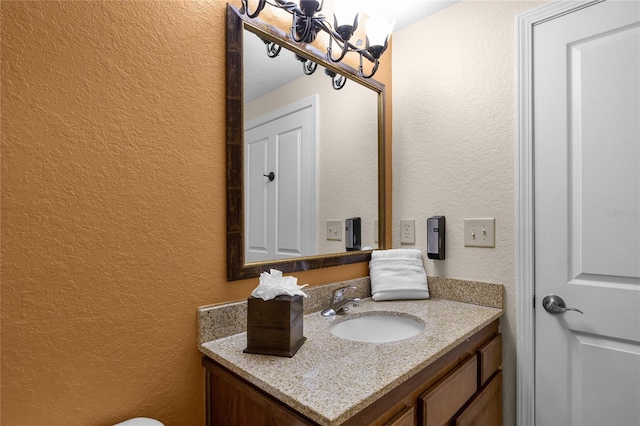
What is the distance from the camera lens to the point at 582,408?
1195 mm

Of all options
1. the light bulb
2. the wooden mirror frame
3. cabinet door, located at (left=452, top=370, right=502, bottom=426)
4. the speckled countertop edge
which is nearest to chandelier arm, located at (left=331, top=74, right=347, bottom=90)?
the light bulb

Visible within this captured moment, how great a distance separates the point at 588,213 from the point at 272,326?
1167 millimetres

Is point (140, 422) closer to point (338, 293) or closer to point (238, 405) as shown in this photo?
point (238, 405)

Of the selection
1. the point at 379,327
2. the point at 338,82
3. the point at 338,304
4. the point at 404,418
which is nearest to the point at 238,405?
the point at 404,418

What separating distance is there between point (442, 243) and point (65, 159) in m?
1.38

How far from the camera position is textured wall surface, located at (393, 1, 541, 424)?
1.35 metres

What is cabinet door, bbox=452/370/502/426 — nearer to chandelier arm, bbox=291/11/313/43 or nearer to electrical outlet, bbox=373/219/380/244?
electrical outlet, bbox=373/219/380/244

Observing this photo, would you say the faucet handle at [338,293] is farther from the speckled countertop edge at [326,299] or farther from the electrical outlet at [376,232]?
the electrical outlet at [376,232]

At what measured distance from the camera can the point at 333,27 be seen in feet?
4.26

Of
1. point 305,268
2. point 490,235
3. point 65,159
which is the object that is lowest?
point 305,268

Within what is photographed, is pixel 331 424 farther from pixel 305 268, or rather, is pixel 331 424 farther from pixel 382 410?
pixel 305 268

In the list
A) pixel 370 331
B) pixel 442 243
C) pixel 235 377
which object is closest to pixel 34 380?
pixel 235 377

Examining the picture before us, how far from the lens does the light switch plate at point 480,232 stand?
4.52 feet

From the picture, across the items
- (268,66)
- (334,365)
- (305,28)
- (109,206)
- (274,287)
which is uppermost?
(305,28)
